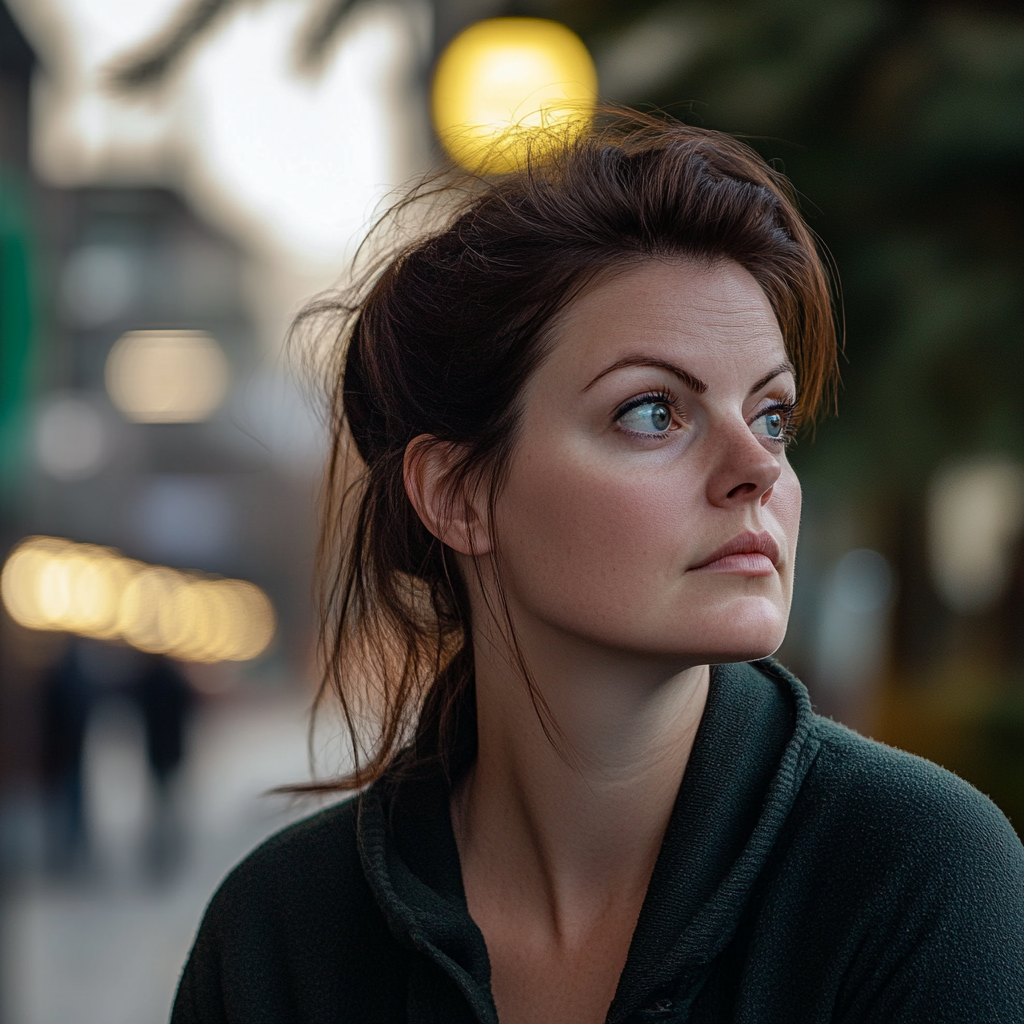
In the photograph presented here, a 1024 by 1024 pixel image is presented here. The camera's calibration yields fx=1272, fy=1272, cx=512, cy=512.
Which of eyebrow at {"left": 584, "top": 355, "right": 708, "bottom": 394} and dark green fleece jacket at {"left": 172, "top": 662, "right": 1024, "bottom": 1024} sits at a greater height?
eyebrow at {"left": 584, "top": 355, "right": 708, "bottom": 394}

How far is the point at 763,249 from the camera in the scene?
5.66 feet

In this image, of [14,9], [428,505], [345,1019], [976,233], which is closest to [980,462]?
[976,233]

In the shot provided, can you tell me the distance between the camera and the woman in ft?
4.84

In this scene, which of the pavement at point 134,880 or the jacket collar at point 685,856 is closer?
the jacket collar at point 685,856

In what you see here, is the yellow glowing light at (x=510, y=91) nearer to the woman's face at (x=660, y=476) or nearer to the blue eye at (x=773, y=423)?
the woman's face at (x=660, y=476)

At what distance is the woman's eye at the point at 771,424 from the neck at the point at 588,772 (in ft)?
1.08

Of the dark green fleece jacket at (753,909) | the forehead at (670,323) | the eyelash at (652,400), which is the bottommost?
the dark green fleece jacket at (753,909)

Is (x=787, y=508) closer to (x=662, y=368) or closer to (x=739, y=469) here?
(x=739, y=469)

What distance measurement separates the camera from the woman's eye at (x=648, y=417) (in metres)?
1.57

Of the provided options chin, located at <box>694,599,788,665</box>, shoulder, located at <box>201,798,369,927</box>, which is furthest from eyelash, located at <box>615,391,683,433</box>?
shoulder, located at <box>201,798,369,927</box>

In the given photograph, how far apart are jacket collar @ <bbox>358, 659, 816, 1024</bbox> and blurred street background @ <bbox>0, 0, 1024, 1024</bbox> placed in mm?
338

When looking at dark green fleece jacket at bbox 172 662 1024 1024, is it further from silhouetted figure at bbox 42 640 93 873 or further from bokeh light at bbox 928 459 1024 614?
silhouetted figure at bbox 42 640 93 873

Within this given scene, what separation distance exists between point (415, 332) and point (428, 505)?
25cm

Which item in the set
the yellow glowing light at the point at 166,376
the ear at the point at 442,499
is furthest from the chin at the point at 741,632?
the yellow glowing light at the point at 166,376
